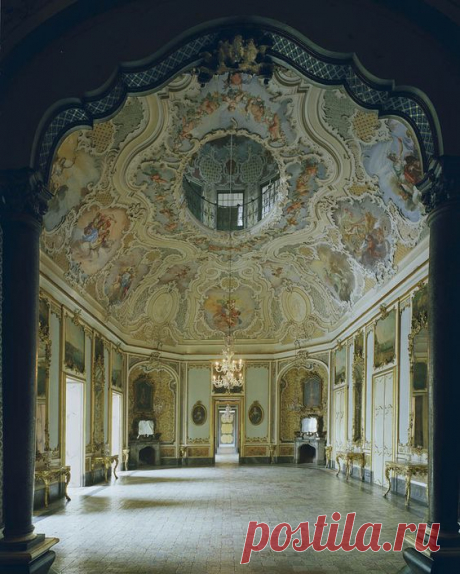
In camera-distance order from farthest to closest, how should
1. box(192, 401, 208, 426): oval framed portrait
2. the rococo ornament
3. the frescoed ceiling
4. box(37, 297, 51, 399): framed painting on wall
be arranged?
1. box(192, 401, 208, 426): oval framed portrait
2. box(37, 297, 51, 399): framed painting on wall
3. the frescoed ceiling
4. the rococo ornament

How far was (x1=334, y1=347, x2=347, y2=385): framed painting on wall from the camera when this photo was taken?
68.5 feet

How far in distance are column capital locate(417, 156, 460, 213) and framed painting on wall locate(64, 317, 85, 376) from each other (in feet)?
36.0

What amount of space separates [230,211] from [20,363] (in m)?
14.5

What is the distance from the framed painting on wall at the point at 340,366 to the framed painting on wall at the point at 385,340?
14.6 feet

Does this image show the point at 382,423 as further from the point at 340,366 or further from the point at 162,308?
the point at 162,308

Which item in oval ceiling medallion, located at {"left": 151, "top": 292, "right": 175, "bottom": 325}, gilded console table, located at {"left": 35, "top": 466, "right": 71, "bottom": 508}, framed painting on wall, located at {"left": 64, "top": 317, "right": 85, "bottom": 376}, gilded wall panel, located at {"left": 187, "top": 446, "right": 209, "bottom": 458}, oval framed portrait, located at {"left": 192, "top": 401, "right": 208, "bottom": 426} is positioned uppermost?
oval ceiling medallion, located at {"left": 151, "top": 292, "right": 175, "bottom": 325}

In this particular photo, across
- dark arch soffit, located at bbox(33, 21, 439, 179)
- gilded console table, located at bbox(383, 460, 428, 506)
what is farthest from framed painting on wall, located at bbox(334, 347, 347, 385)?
dark arch soffit, located at bbox(33, 21, 439, 179)

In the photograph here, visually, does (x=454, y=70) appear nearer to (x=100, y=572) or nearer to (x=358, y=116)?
(x=358, y=116)

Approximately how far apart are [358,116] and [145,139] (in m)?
4.56

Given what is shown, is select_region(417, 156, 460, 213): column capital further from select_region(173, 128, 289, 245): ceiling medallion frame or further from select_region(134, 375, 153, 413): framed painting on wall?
select_region(134, 375, 153, 413): framed painting on wall

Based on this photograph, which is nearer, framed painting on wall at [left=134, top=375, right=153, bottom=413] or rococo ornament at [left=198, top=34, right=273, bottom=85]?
rococo ornament at [left=198, top=34, right=273, bottom=85]

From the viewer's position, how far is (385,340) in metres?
15.5

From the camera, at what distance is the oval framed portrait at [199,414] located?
994 inches

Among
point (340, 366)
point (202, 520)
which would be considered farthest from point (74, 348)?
point (340, 366)
